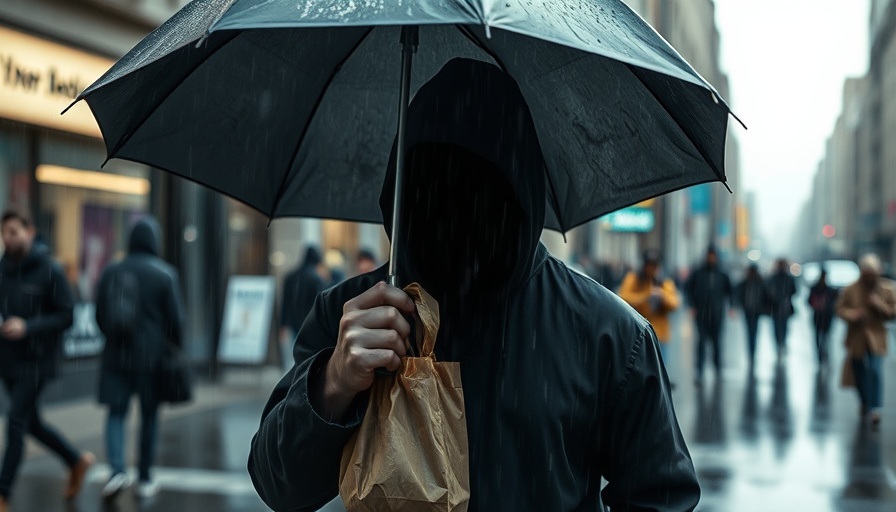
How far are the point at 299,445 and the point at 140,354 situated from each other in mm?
6267

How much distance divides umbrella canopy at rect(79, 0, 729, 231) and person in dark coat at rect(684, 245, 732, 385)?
46.1 feet

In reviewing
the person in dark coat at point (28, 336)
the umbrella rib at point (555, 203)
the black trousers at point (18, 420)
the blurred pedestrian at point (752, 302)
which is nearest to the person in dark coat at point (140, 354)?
the person in dark coat at point (28, 336)

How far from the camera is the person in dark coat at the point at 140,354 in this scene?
308 inches

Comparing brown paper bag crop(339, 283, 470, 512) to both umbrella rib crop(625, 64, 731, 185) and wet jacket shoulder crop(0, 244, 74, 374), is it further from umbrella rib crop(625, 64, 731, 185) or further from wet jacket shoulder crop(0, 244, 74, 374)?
wet jacket shoulder crop(0, 244, 74, 374)

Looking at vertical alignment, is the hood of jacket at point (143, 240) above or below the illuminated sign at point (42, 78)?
below

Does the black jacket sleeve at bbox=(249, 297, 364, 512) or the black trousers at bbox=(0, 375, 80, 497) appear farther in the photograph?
the black trousers at bbox=(0, 375, 80, 497)

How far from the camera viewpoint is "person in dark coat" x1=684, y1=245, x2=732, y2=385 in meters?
16.7

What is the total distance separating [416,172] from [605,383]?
56 cm

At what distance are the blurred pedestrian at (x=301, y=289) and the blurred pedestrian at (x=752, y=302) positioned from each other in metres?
8.65

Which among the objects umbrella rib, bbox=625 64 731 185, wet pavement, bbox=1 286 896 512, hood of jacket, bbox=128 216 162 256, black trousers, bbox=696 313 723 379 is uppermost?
umbrella rib, bbox=625 64 731 185

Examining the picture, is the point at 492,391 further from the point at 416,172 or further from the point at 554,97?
the point at 554,97

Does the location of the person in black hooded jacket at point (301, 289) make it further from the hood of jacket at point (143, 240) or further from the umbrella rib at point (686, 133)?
the umbrella rib at point (686, 133)

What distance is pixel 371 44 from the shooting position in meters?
2.97

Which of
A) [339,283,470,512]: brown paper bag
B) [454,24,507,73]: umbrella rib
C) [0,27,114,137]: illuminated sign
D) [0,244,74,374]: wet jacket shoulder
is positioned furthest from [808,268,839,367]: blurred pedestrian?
[339,283,470,512]: brown paper bag
